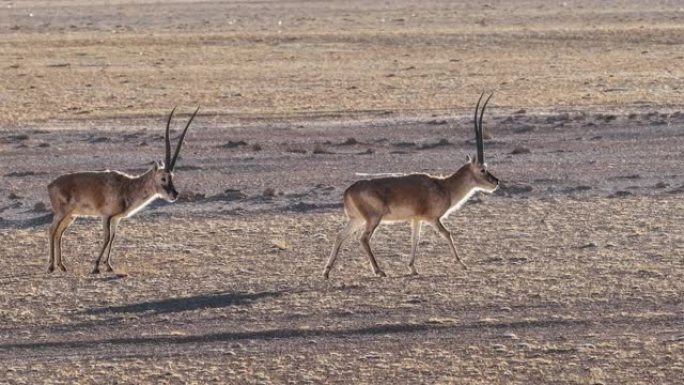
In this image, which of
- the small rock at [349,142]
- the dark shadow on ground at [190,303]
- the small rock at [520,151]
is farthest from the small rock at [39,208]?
the small rock at [520,151]

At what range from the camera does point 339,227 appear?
19.2 meters

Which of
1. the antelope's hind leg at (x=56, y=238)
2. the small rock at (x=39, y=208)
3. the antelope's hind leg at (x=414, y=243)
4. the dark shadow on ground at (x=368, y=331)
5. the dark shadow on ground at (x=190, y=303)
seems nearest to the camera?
the dark shadow on ground at (x=368, y=331)

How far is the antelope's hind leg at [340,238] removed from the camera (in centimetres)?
1562

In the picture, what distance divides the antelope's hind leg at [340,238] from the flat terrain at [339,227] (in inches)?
7.3

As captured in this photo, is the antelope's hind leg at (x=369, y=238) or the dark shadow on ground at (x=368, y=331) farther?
the antelope's hind leg at (x=369, y=238)

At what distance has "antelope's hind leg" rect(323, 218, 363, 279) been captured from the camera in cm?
1562

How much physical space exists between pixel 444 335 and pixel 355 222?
2897 millimetres

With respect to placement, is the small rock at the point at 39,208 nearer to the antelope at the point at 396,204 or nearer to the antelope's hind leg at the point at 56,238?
the antelope's hind leg at the point at 56,238

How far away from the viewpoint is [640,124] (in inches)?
1165

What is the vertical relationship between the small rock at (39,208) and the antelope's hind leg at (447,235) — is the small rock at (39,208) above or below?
below

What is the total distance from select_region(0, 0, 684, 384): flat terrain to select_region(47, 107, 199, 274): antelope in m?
0.41

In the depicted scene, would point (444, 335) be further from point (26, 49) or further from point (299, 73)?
point (26, 49)

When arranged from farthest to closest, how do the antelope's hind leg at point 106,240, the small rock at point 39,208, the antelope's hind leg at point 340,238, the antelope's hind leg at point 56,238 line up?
the small rock at point 39,208 < the antelope's hind leg at point 56,238 < the antelope's hind leg at point 106,240 < the antelope's hind leg at point 340,238

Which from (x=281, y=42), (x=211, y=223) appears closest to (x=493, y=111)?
(x=211, y=223)
